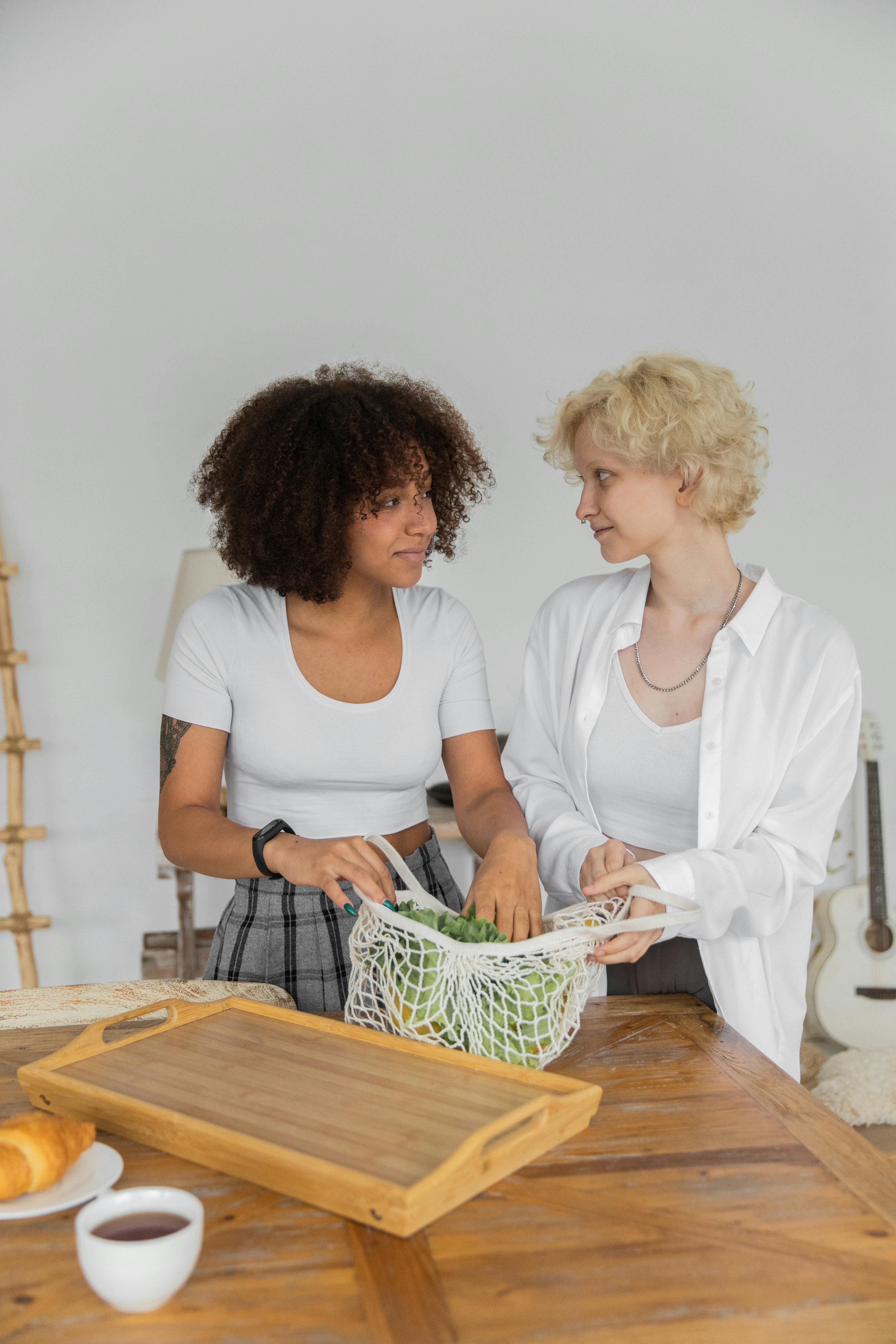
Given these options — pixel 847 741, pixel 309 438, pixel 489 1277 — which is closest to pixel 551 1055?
pixel 489 1277

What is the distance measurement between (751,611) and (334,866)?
83 centimetres

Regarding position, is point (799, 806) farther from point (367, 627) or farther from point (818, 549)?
point (818, 549)

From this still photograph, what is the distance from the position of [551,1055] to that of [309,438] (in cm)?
111

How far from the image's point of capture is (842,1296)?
80cm

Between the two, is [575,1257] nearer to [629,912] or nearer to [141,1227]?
[141,1227]

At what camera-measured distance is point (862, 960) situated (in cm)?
321

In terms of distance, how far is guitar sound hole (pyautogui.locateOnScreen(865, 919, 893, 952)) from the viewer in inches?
127

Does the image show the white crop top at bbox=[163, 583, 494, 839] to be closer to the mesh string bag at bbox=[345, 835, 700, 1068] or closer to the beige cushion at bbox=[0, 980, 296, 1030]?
the beige cushion at bbox=[0, 980, 296, 1030]

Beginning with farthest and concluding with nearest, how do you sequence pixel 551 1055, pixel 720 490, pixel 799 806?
pixel 720 490 < pixel 799 806 < pixel 551 1055

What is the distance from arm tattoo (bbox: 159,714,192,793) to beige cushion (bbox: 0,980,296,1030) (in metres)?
0.35

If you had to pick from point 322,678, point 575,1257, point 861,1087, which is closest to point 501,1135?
point 575,1257

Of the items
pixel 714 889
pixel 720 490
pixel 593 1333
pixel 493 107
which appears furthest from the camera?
pixel 493 107

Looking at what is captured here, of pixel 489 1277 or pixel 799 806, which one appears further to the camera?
pixel 799 806

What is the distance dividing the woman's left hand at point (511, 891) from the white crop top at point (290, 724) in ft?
1.18
